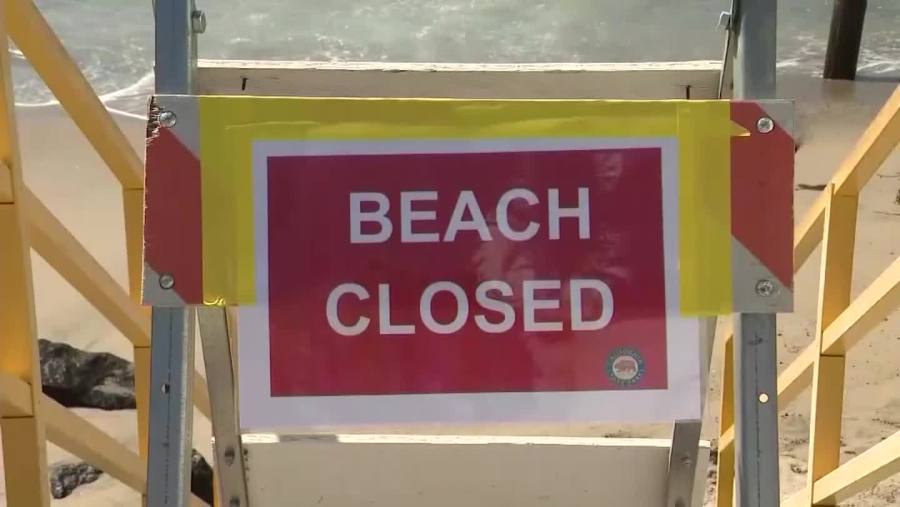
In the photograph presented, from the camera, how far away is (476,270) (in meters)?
1.39

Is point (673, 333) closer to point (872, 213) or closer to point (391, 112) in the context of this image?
point (391, 112)

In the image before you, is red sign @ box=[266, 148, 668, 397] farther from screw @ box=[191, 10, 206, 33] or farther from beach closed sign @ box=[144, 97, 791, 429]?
screw @ box=[191, 10, 206, 33]

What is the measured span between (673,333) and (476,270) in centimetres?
28

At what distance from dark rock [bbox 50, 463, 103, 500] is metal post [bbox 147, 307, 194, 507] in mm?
2087

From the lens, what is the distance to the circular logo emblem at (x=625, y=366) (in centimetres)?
139

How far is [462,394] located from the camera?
1.41 metres

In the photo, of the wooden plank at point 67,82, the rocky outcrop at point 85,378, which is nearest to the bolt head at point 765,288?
the wooden plank at point 67,82

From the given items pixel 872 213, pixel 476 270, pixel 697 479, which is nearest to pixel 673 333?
pixel 476 270

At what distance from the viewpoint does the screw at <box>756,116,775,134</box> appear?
135cm

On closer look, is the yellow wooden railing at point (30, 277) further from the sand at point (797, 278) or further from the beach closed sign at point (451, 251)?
the sand at point (797, 278)

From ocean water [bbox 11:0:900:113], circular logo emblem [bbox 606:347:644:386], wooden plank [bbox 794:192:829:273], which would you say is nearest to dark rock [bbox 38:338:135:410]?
wooden plank [bbox 794:192:829:273]

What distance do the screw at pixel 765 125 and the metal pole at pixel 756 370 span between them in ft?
0.12

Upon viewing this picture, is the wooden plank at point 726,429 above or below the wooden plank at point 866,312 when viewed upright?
below

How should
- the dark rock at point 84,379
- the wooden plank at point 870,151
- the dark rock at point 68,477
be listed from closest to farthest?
the wooden plank at point 870,151, the dark rock at point 68,477, the dark rock at point 84,379
